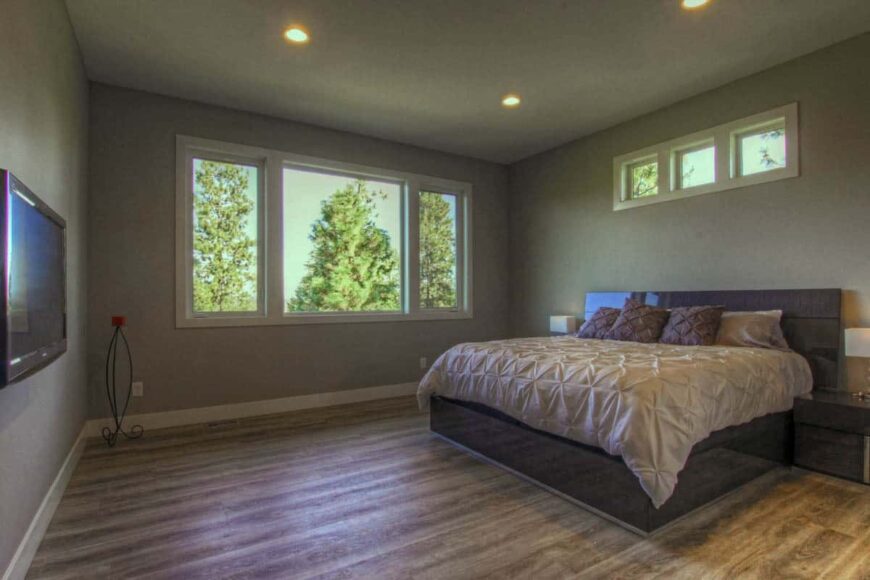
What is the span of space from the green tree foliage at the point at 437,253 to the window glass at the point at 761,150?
3087 millimetres

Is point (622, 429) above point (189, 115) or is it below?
below

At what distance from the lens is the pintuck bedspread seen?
206cm

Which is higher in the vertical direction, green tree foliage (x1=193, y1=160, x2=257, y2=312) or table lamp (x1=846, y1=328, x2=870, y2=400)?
green tree foliage (x1=193, y1=160, x2=257, y2=312)

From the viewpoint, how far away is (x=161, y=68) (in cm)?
352

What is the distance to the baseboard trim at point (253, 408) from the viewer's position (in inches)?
151

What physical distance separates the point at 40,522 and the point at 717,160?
516cm

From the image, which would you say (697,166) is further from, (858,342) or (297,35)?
(297,35)

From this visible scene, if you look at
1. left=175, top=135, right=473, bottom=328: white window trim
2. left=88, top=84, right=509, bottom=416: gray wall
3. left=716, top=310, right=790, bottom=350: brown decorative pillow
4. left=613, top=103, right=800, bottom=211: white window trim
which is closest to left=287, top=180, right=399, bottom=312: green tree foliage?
left=175, top=135, right=473, bottom=328: white window trim

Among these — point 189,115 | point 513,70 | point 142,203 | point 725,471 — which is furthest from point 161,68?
point 725,471

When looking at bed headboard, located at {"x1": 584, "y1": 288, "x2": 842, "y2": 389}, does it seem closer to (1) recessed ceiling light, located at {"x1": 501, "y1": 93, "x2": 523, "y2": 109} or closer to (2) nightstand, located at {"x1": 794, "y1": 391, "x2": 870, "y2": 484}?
(2) nightstand, located at {"x1": 794, "y1": 391, "x2": 870, "y2": 484}

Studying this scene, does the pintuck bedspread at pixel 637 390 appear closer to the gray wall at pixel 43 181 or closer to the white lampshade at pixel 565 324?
the white lampshade at pixel 565 324

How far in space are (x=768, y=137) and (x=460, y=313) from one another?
349cm

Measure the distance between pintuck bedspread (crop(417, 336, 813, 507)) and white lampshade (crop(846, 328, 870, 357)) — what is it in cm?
32

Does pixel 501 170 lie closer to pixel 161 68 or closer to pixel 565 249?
pixel 565 249
